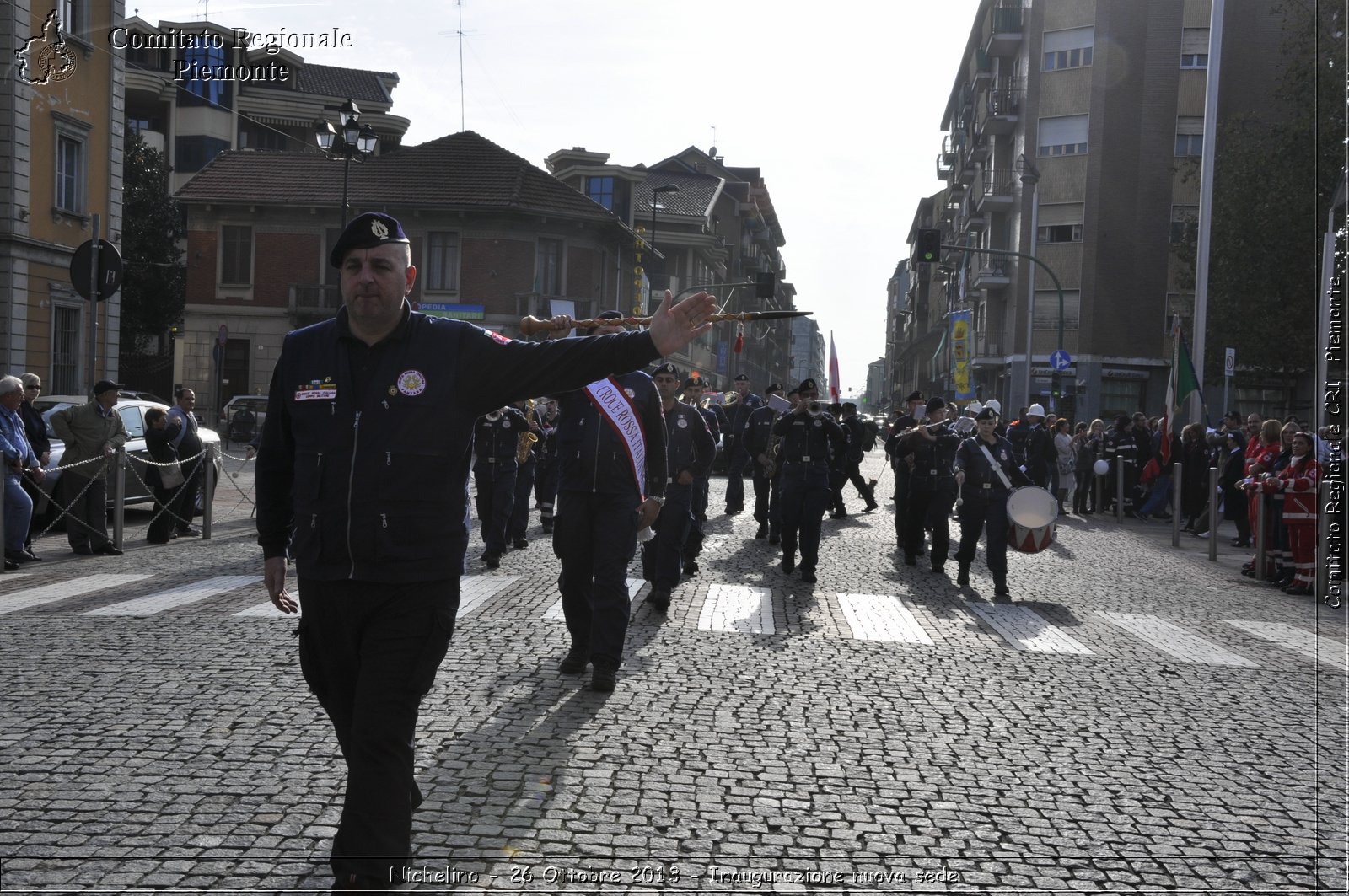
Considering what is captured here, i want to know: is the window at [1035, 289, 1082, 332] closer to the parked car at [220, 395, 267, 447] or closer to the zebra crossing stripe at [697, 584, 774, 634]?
the parked car at [220, 395, 267, 447]

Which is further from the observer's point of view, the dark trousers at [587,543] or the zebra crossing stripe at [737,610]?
the zebra crossing stripe at [737,610]

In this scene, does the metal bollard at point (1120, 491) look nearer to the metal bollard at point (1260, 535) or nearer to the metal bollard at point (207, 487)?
the metal bollard at point (1260, 535)

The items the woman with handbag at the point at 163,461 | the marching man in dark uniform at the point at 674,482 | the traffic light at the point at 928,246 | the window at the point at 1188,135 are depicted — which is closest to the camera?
the marching man in dark uniform at the point at 674,482

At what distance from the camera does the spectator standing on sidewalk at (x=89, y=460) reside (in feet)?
43.3

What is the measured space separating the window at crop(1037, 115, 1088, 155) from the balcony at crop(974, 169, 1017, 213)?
9.20 ft

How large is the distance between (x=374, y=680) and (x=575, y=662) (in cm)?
363

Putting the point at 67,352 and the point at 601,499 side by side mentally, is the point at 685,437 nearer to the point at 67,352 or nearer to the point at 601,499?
the point at 601,499

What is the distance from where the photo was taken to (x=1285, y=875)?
4422mm

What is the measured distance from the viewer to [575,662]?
742 cm

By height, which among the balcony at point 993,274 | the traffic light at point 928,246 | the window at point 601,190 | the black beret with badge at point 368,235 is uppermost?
the window at point 601,190

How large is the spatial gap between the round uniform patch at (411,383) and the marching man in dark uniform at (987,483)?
944cm

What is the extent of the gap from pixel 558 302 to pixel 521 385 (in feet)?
120

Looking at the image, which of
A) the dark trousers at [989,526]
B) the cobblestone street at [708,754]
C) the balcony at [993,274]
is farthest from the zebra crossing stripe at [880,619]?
the balcony at [993,274]

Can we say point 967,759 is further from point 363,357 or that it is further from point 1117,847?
point 363,357
